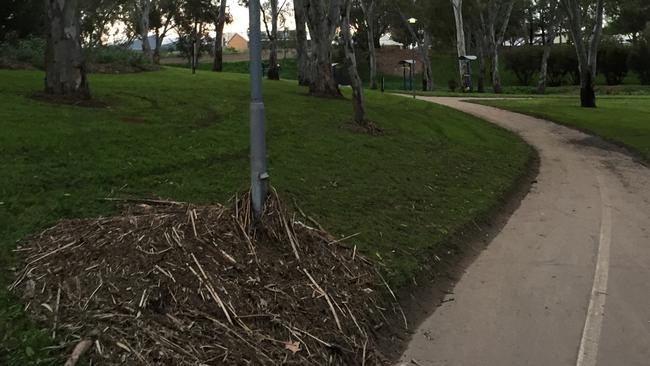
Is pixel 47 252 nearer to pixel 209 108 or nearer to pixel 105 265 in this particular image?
pixel 105 265

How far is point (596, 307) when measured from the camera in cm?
624

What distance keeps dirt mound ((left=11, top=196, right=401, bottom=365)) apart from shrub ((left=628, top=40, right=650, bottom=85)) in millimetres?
58222

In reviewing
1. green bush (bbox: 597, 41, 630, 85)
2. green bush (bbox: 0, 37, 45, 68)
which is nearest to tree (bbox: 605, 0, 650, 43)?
green bush (bbox: 597, 41, 630, 85)

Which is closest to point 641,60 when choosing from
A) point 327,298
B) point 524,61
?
point 524,61

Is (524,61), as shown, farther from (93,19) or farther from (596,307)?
(596,307)

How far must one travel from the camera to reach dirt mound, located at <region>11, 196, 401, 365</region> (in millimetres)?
4016

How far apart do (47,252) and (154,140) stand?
5.75 meters

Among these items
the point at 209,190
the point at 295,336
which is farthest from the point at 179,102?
the point at 295,336

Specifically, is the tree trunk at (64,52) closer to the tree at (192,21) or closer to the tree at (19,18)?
the tree at (19,18)

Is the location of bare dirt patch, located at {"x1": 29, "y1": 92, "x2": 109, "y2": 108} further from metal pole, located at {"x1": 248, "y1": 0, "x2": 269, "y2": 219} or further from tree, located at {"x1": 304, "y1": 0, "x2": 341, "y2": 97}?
metal pole, located at {"x1": 248, "y1": 0, "x2": 269, "y2": 219}

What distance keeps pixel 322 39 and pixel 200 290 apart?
16262 millimetres

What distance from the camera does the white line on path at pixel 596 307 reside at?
5.20m

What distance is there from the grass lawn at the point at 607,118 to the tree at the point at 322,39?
29.6 ft

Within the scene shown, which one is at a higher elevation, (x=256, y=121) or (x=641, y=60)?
(x=641, y=60)
